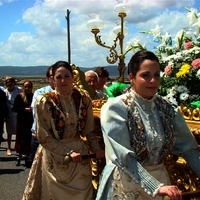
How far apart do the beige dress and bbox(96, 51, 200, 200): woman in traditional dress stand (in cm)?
138

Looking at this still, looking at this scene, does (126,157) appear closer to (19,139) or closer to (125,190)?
(125,190)

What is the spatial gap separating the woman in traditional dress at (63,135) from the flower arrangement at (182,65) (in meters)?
0.83

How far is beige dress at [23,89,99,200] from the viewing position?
4312mm

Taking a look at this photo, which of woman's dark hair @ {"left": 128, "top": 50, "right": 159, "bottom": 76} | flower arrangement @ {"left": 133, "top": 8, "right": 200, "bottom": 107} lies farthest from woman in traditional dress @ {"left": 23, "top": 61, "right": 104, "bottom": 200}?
woman's dark hair @ {"left": 128, "top": 50, "right": 159, "bottom": 76}

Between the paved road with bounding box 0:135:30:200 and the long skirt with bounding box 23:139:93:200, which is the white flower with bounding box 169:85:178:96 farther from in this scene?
the paved road with bounding box 0:135:30:200

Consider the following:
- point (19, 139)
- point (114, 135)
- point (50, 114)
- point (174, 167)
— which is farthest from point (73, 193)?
point (19, 139)

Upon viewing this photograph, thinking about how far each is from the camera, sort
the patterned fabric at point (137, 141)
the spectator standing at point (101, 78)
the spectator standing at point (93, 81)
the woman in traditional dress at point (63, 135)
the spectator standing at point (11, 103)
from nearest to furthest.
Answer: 1. the patterned fabric at point (137, 141)
2. the woman in traditional dress at point (63, 135)
3. the spectator standing at point (93, 81)
4. the spectator standing at point (101, 78)
5. the spectator standing at point (11, 103)

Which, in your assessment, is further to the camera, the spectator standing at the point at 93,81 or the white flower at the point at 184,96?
the spectator standing at the point at 93,81

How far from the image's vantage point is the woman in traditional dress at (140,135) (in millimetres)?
2801

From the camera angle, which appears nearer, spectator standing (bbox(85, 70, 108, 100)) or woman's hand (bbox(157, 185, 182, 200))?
woman's hand (bbox(157, 185, 182, 200))

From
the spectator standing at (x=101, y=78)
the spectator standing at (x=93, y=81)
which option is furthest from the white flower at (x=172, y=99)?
the spectator standing at (x=101, y=78)

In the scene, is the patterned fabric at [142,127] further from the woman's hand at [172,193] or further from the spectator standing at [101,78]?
the spectator standing at [101,78]

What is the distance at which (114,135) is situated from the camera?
280 cm

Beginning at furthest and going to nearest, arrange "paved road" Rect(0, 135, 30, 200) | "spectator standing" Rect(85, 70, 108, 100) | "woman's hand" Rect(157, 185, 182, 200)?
"paved road" Rect(0, 135, 30, 200)
"spectator standing" Rect(85, 70, 108, 100)
"woman's hand" Rect(157, 185, 182, 200)
